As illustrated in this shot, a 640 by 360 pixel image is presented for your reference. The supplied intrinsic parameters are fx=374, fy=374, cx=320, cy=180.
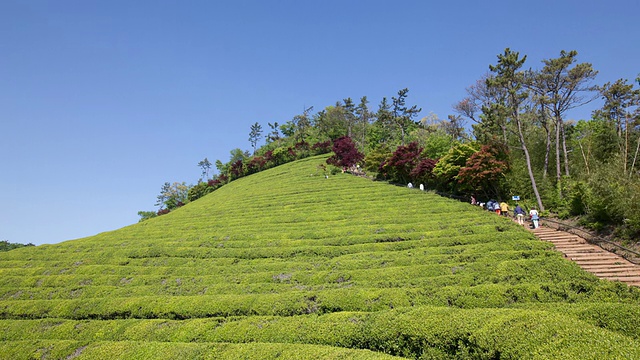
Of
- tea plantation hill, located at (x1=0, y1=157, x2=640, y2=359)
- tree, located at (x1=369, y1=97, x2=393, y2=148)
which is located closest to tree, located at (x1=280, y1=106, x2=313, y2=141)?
tree, located at (x1=369, y1=97, x2=393, y2=148)

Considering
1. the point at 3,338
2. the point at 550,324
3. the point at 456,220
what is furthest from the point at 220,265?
the point at 550,324

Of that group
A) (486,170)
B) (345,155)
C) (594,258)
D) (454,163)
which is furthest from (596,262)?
(345,155)

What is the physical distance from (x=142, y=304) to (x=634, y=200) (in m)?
20.8

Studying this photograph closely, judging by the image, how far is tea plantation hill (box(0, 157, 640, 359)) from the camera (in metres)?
9.21

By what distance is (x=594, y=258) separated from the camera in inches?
584

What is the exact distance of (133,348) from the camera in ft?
39.9

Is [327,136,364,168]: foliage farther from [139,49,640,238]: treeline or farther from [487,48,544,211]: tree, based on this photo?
[487,48,544,211]: tree

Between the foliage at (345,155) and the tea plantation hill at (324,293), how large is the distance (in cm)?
1809

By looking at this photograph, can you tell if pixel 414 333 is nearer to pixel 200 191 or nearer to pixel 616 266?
pixel 616 266

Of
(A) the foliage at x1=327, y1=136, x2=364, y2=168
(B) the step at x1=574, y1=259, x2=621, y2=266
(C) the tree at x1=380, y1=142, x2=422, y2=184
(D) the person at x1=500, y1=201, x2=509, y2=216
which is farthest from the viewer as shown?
(A) the foliage at x1=327, y1=136, x2=364, y2=168

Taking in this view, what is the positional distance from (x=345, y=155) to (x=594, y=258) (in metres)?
34.1

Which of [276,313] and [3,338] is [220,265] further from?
[3,338]

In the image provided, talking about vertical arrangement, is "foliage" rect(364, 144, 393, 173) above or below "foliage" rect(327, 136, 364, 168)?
below

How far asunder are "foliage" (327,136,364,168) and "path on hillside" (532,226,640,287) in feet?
96.9
